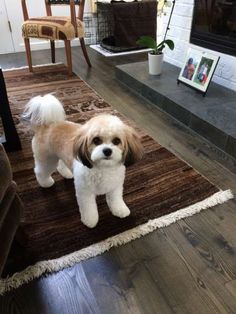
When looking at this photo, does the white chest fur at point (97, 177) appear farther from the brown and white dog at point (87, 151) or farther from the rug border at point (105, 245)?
the rug border at point (105, 245)

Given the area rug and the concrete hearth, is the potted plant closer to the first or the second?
the concrete hearth

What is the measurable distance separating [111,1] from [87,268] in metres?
3.27

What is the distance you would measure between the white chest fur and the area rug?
22 cm

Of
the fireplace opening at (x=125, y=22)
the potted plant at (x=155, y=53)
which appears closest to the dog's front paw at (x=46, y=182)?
the potted plant at (x=155, y=53)

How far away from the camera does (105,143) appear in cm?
103

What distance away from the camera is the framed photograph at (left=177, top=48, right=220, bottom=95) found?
212 centimetres

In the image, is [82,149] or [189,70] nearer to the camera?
[82,149]

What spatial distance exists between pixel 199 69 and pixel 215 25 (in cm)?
39

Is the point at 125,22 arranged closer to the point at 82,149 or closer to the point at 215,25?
the point at 215,25

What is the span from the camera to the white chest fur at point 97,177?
1153 mm

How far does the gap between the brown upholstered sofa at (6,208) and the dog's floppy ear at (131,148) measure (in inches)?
16.5

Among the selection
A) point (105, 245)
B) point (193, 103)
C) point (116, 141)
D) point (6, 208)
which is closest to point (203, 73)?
point (193, 103)

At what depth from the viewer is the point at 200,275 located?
1110 millimetres

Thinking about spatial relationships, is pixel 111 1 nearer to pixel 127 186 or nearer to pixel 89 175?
pixel 127 186
